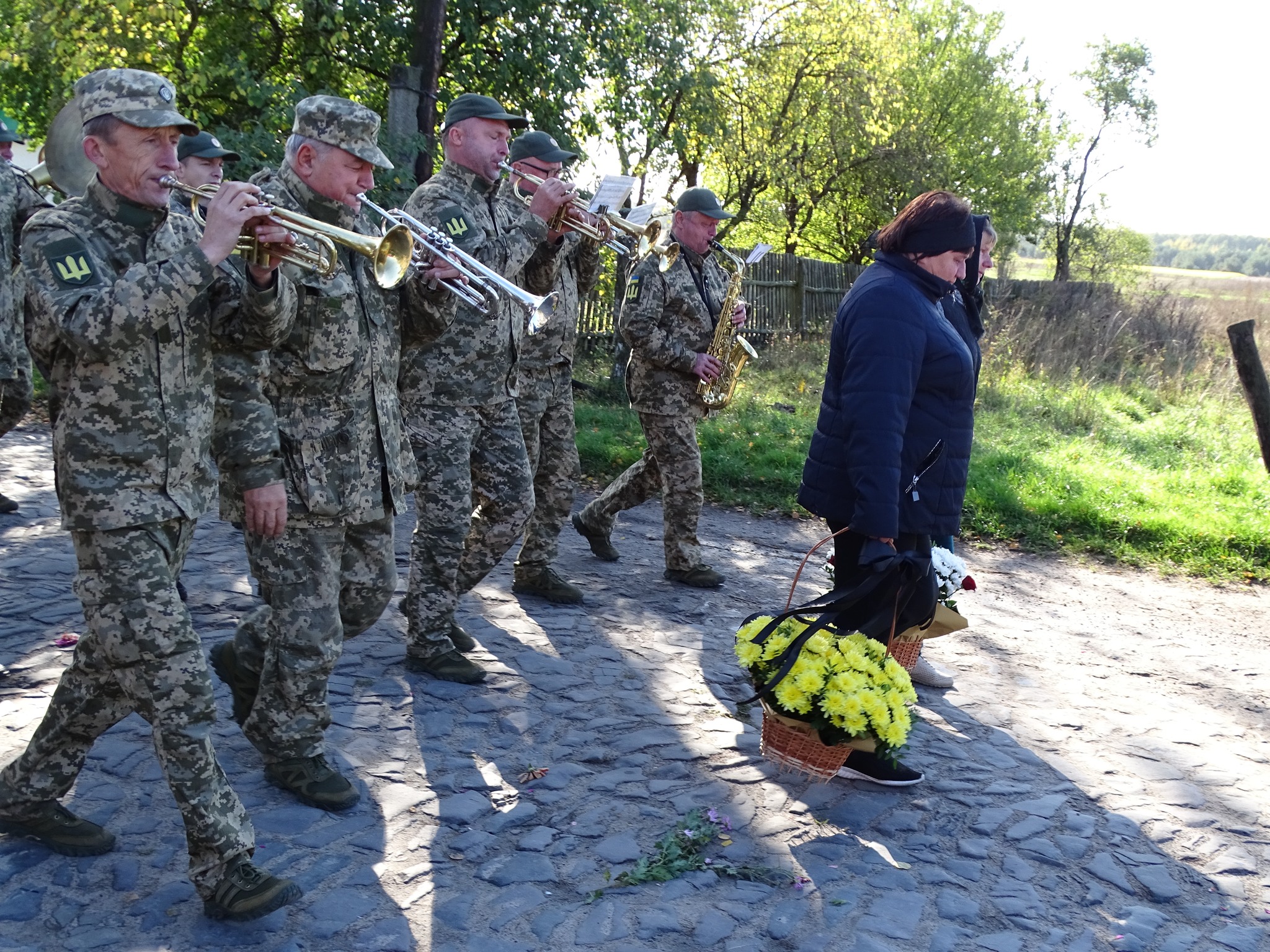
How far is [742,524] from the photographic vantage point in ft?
29.0

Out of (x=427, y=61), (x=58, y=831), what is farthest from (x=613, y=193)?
(x=427, y=61)

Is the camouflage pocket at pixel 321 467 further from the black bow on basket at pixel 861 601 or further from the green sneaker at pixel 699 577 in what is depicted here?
the green sneaker at pixel 699 577

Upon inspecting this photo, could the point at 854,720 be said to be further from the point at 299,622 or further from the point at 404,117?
the point at 404,117

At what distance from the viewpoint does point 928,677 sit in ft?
18.3

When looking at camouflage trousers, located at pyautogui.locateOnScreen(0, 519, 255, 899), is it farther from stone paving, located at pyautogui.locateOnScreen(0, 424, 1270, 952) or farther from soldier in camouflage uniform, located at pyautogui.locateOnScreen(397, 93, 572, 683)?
soldier in camouflage uniform, located at pyautogui.locateOnScreen(397, 93, 572, 683)

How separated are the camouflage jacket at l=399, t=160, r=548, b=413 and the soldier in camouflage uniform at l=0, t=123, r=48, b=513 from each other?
210 centimetres

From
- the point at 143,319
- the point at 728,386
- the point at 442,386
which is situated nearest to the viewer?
the point at 143,319

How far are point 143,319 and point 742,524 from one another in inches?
247

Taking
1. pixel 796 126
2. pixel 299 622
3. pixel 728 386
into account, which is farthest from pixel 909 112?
pixel 299 622

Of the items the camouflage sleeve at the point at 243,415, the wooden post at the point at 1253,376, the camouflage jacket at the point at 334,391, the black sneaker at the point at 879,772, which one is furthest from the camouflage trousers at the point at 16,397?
the wooden post at the point at 1253,376

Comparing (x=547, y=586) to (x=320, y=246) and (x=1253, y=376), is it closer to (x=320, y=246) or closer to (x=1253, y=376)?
(x=320, y=246)

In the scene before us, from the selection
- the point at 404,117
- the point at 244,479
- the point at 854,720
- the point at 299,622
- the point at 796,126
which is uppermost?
the point at 796,126

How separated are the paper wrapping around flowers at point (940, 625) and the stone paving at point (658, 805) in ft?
1.25

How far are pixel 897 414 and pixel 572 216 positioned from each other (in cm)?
236
